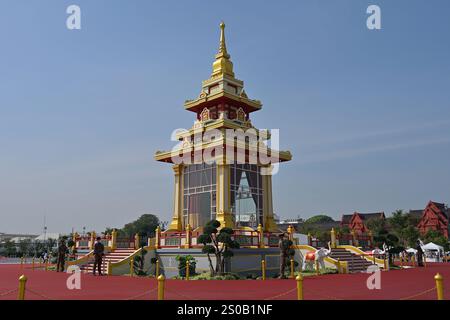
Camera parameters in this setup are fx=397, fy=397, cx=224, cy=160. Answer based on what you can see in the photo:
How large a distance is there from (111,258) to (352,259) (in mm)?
15775

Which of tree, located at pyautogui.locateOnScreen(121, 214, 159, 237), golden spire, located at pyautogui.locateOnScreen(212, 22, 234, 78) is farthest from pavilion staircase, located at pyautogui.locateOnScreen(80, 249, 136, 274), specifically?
tree, located at pyautogui.locateOnScreen(121, 214, 159, 237)

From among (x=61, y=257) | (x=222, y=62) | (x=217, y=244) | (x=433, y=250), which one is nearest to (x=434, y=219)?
(x=433, y=250)

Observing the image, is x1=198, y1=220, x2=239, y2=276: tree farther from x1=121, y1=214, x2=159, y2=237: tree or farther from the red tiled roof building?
the red tiled roof building

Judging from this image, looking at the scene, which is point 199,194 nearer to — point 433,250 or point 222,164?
point 222,164

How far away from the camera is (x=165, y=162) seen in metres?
32.4

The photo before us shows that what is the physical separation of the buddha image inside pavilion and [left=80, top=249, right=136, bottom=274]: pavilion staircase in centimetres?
271

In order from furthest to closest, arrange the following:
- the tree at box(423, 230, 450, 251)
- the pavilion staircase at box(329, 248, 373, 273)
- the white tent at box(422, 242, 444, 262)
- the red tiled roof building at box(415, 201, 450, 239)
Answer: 1. the red tiled roof building at box(415, 201, 450, 239)
2. the tree at box(423, 230, 450, 251)
3. the white tent at box(422, 242, 444, 262)
4. the pavilion staircase at box(329, 248, 373, 273)

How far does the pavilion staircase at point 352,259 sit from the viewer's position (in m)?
25.1

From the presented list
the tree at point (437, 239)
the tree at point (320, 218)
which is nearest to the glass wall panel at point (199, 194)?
the tree at point (437, 239)

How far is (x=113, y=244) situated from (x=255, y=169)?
11.6 m

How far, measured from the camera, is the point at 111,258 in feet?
84.0

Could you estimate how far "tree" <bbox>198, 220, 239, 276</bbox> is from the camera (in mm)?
20203

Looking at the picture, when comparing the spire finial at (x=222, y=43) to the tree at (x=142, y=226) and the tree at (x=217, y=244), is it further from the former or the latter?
the tree at (x=142, y=226)
